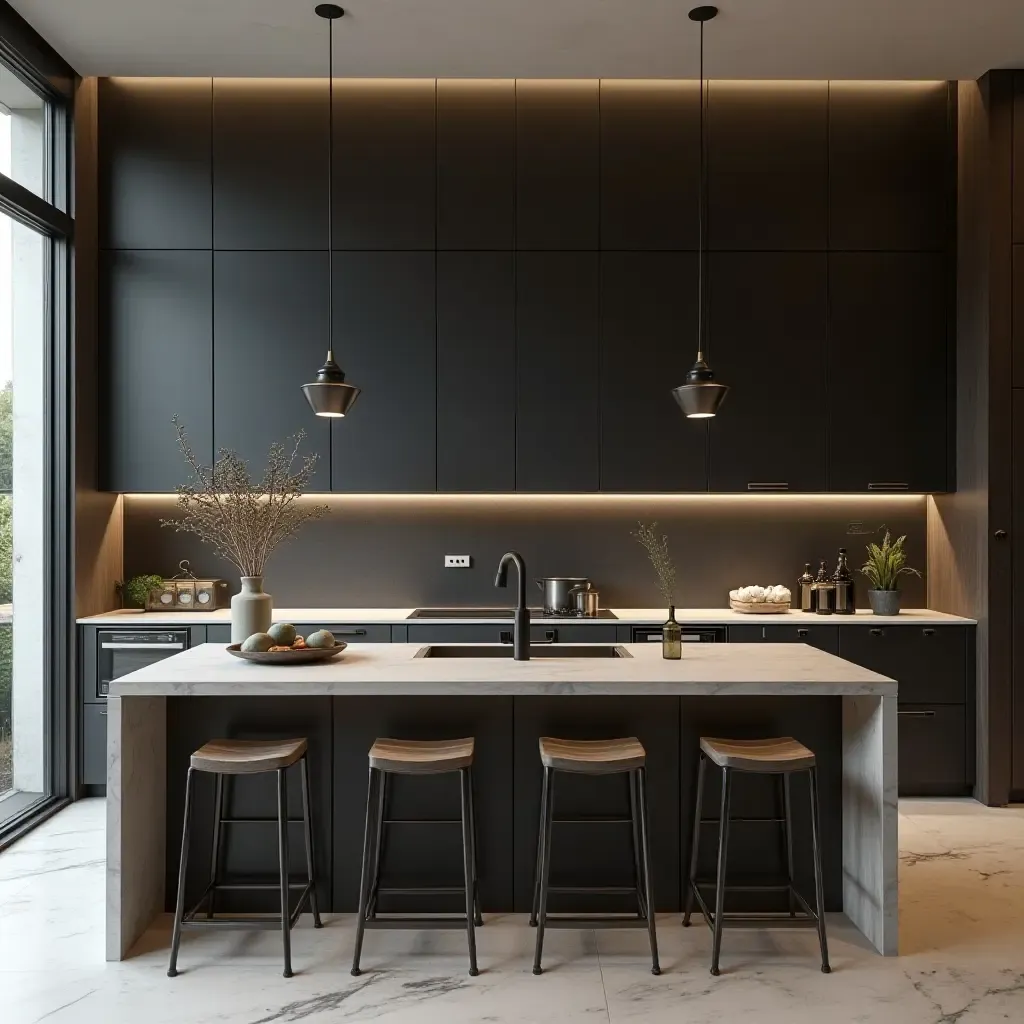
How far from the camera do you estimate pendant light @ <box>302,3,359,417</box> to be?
10.9 feet

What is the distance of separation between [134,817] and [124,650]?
172 centimetres

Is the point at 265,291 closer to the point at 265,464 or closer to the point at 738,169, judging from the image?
the point at 265,464

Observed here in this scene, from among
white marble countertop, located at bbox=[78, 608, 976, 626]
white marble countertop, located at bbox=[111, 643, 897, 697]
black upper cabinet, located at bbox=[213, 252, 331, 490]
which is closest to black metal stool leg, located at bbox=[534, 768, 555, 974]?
white marble countertop, located at bbox=[111, 643, 897, 697]

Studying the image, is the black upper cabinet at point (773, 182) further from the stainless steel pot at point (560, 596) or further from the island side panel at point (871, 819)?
the island side panel at point (871, 819)

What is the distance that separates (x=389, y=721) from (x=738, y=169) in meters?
3.47

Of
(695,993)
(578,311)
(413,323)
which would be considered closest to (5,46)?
(413,323)

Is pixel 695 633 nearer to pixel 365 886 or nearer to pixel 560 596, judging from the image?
pixel 560 596

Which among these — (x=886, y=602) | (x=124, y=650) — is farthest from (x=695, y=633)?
(x=124, y=650)

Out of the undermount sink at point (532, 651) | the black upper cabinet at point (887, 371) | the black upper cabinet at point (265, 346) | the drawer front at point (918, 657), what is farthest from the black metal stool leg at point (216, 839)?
the black upper cabinet at point (887, 371)

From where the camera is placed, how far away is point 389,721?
314cm

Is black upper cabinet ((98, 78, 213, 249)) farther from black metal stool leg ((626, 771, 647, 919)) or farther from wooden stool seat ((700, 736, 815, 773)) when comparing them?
wooden stool seat ((700, 736, 815, 773))

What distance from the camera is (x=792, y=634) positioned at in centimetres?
455

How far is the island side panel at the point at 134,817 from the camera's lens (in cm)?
283

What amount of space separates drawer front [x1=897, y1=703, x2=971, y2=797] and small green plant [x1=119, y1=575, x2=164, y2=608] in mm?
3926
